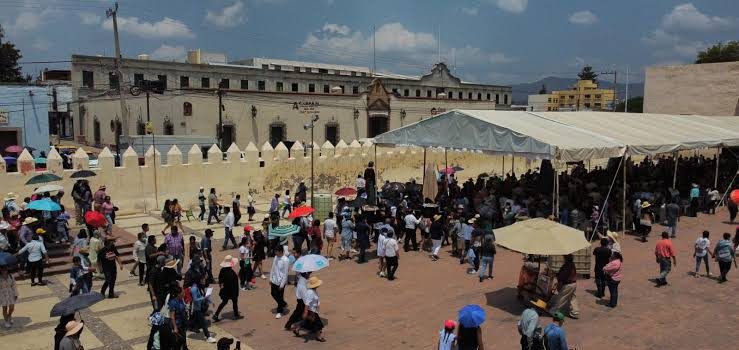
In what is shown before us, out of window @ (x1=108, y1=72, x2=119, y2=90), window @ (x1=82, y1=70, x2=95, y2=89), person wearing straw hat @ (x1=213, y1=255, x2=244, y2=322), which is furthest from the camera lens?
window @ (x1=108, y1=72, x2=119, y2=90)

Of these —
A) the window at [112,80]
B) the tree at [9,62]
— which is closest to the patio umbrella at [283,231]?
the window at [112,80]

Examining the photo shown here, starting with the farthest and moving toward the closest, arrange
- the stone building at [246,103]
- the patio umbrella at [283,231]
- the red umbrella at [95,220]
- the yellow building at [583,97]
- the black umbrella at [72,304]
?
the yellow building at [583,97], the stone building at [246,103], the patio umbrella at [283,231], the red umbrella at [95,220], the black umbrella at [72,304]

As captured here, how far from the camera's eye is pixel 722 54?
50406mm

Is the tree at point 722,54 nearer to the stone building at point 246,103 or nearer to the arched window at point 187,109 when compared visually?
the stone building at point 246,103

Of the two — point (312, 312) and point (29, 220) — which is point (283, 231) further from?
point (29, 220)

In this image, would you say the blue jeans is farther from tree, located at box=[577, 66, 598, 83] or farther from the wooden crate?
tree, located at box=[577, 66, 598, 83]

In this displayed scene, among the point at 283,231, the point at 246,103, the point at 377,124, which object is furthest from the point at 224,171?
the point at 377,124

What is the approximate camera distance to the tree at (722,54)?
1954 inches

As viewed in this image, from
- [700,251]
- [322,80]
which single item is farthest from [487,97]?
[700,251]

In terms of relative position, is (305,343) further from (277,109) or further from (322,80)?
(322,80)

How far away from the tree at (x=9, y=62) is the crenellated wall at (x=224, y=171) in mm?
36342

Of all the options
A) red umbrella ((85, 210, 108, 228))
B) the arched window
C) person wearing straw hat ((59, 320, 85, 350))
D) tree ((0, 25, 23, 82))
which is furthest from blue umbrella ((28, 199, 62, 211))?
tree ((0, 25, 23, 82))

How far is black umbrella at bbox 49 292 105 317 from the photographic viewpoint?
6918 millimetres

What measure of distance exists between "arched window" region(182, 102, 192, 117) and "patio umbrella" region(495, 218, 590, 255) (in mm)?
23000
